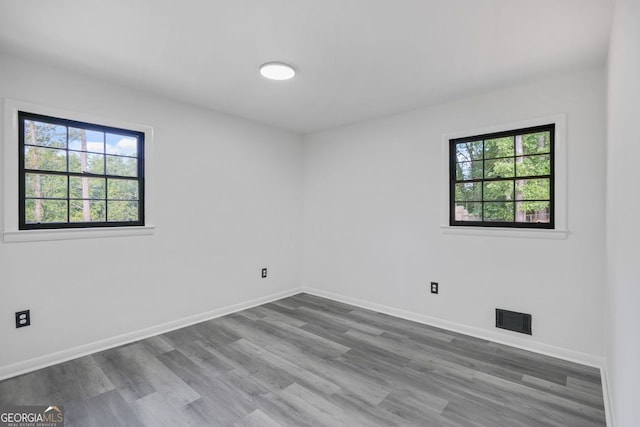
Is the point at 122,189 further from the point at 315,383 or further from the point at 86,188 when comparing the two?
the point at 315,383

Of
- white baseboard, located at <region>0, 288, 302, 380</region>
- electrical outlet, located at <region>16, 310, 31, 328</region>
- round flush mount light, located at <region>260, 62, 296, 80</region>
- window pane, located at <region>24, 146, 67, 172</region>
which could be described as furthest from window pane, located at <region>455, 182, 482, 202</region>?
electrical outlet, located at <region>16, 310, 31, 328</region>

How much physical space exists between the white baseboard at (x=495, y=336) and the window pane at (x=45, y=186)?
138 inches

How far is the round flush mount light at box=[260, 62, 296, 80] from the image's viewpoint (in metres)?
2.64

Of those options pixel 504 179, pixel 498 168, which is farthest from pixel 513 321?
pixel 498 168

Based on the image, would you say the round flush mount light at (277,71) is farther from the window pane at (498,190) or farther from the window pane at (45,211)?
the window pane at (498,190)

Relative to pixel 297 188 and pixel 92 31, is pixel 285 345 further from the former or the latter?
pixel 92 31

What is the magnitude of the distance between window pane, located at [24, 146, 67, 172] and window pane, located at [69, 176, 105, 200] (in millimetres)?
136

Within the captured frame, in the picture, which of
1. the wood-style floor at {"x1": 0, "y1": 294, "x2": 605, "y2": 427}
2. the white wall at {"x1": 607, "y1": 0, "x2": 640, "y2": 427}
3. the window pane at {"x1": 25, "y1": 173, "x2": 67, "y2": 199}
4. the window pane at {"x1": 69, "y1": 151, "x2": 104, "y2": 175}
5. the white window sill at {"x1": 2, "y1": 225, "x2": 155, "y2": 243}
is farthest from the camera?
the window pane at {"x1": 69, "y1": 151, "x2": 104, "y2": 175}

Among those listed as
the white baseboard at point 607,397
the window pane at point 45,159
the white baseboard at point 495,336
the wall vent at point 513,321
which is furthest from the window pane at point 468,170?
the window pane at point 45,159

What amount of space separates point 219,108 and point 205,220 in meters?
1.36

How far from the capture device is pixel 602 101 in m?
2.69

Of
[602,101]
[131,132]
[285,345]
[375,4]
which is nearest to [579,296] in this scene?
[602,101]

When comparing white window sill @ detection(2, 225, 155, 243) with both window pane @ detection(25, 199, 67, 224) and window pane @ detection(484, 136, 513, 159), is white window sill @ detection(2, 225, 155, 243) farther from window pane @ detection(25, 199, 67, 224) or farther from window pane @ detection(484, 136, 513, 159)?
window pane @ detection(484, 136, 513, 159)

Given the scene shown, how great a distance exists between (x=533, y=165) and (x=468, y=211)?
0.74m
